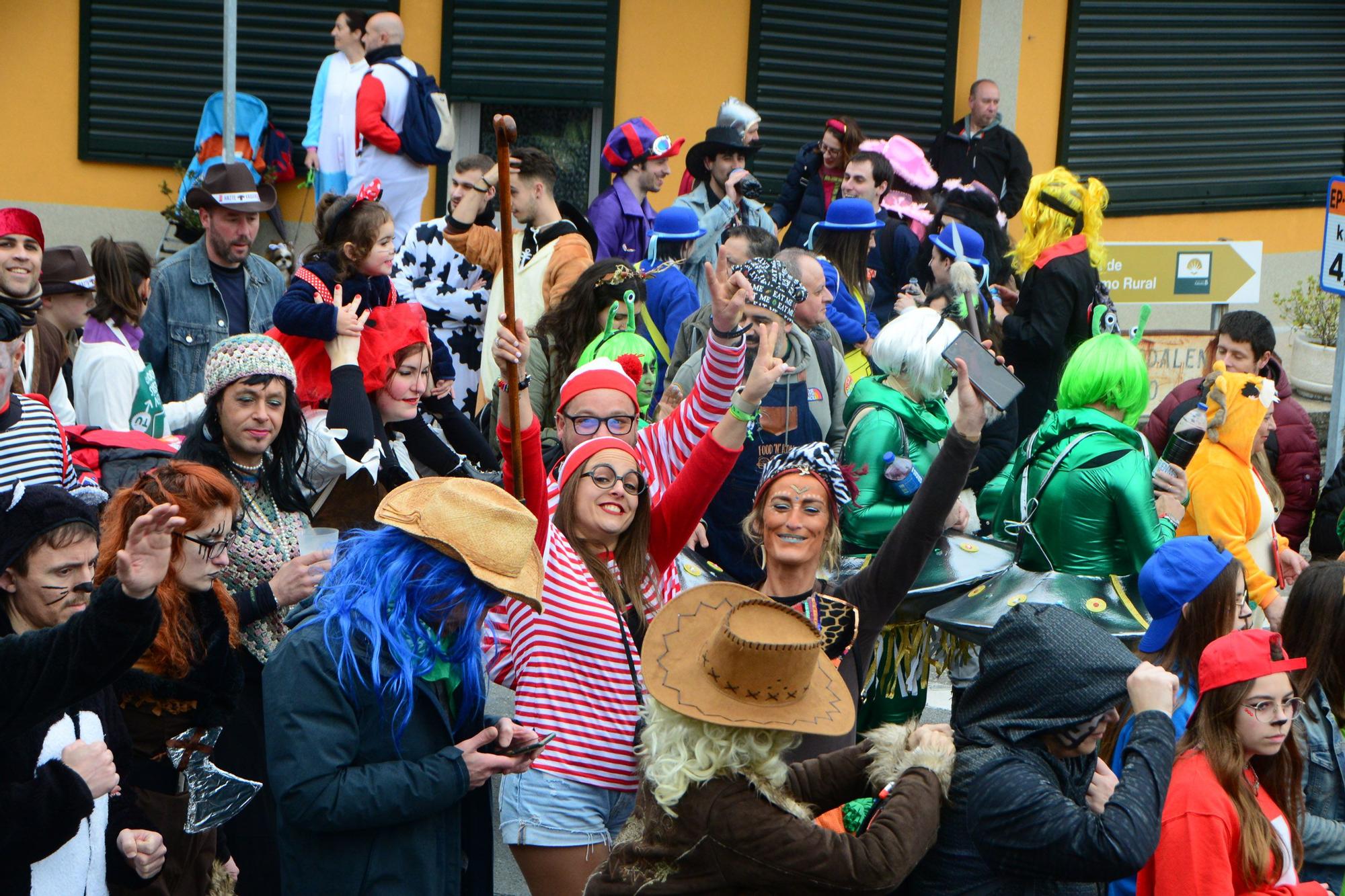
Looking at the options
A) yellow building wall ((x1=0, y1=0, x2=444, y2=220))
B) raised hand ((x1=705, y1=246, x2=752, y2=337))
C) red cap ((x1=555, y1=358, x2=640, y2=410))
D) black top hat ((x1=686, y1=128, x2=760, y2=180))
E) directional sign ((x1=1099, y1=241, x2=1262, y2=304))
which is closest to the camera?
red cap ((x1=555, y1=358, x2=640, y2=410))

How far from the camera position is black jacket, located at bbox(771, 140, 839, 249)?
1024 centimetres

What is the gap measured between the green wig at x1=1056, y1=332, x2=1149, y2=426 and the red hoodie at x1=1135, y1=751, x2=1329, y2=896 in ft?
6.81

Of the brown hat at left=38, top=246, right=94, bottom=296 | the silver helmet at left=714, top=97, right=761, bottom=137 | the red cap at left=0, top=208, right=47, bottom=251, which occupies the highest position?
the silver helmet at left=714, top=97, right=761, bottom=137

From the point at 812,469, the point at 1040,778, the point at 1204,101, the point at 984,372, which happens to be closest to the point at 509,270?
the point at 812,469

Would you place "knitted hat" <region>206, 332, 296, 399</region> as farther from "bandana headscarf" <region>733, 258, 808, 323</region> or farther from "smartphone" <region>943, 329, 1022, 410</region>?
"smartphone" <region>943, 329, 1022, 410</region>

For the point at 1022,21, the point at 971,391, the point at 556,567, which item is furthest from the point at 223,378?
the point at 1022,21

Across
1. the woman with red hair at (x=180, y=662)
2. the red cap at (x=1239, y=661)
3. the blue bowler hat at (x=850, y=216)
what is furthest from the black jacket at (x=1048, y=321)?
the woman with red hair at (x=180, y=662)

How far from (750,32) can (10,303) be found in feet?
27.3

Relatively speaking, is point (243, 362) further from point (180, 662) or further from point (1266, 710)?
point (1266, 710)

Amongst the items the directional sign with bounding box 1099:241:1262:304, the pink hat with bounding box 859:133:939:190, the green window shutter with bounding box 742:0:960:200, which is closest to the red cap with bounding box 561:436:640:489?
the pink hat with bounding box 859:133:939:190

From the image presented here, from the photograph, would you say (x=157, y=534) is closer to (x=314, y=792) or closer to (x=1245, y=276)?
(x=314, y=792)

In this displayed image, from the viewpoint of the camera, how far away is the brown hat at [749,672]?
284 centimetres

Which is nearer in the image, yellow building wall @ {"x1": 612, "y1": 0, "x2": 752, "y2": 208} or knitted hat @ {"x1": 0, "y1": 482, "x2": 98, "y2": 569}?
knitted hat @ {"x1": 0, "y1": 482, "x2": 98, "y2": 569}

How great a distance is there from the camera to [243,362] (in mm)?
4379
